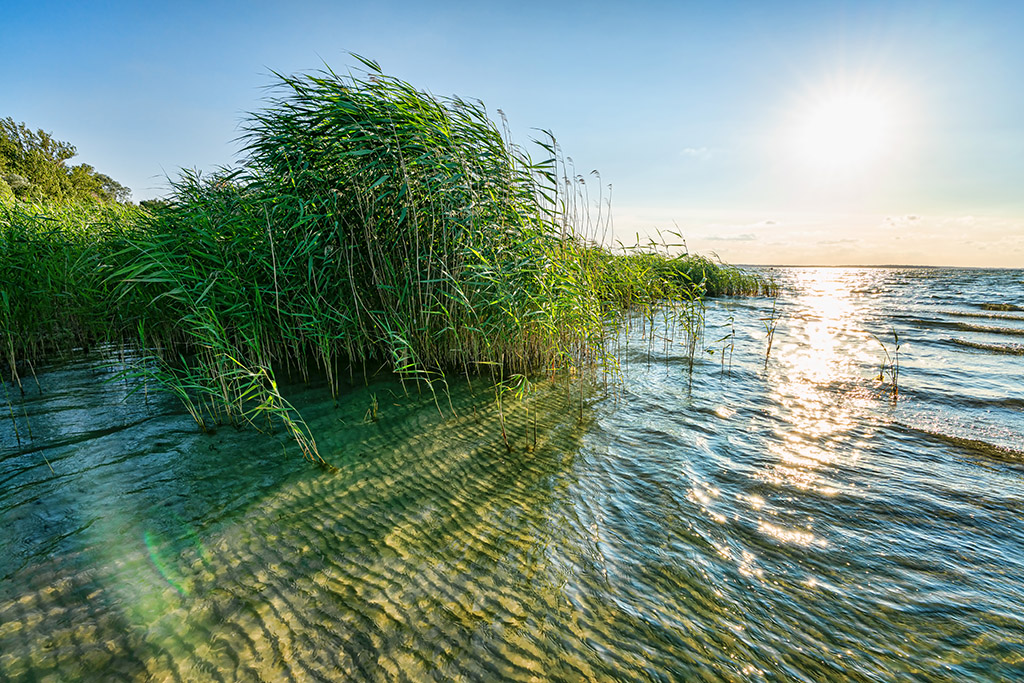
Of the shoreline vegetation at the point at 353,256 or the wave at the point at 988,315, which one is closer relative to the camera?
the shoreline vegetation at the point at 353,256

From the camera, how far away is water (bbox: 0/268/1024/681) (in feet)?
5.86

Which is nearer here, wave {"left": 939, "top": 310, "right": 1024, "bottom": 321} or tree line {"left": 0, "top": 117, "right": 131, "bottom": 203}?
wave {"left": 939, "top": 310, "right": 1024, "bottom": 321}

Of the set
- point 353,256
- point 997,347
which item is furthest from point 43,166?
point 997,347

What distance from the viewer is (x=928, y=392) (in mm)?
5781

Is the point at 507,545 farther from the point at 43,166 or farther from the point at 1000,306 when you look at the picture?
the point at 43,166

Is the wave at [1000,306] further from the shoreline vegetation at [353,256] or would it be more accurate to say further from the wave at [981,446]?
the shoreline vegetation at [353,256]

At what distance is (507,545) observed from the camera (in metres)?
2.48

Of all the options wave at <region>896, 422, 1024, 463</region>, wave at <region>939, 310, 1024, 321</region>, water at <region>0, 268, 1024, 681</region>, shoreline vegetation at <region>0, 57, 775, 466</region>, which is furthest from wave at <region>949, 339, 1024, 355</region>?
shoreline vegetation at <region>0, 57, 775, 466</region>

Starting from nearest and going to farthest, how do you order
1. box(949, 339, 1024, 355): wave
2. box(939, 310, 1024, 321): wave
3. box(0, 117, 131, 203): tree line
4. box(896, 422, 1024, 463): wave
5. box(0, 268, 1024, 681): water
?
box(0, 268, 1024, 681): water
box(896, 422, 1024, 463): wave
box(949, 339, 1024, 355): wave
box(939, 310, 1024, 321): wave
box(0, 117, 131, 203): tree line

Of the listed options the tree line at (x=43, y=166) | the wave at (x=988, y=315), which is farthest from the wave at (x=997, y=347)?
the tree line at (x=43, y=166)

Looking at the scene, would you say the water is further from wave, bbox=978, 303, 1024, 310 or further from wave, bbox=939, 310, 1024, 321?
wave, bbox=978, 303, 1024, 310

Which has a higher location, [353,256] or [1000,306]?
[353,256]

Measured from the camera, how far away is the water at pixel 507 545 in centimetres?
179

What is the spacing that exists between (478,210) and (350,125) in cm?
151
